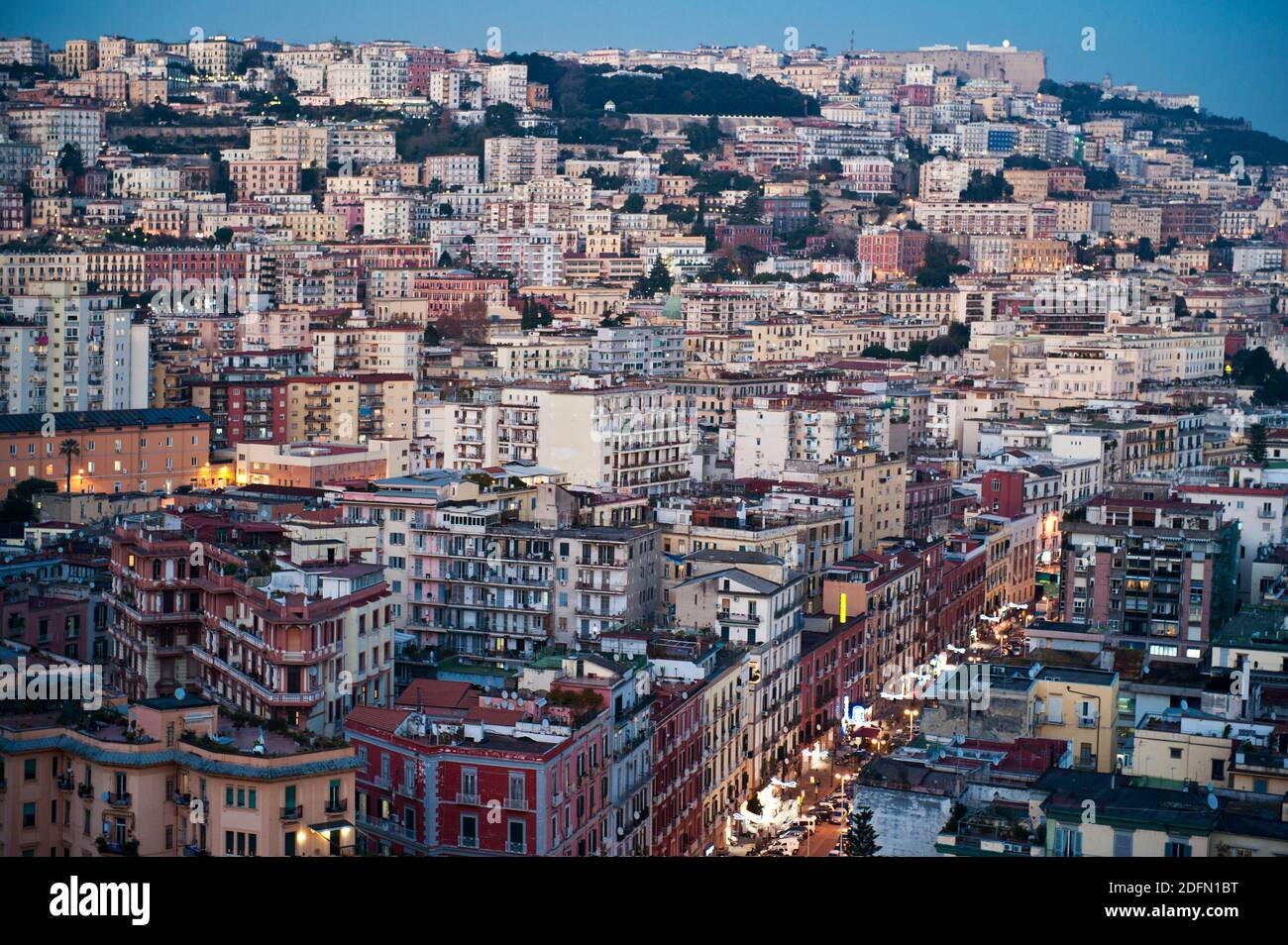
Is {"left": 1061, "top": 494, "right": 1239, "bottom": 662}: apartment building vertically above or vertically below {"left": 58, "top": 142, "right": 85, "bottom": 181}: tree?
below

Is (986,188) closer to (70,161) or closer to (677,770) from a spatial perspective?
(70,161)

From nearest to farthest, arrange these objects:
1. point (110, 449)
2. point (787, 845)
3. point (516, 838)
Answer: point (516, 838) < point (787, 845) < point (110, 449)

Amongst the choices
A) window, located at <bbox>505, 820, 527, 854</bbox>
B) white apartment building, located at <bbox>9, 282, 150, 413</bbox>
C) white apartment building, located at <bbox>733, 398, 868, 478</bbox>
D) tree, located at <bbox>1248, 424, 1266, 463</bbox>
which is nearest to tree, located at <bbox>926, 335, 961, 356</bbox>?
tree, located at <bbox>1248, 424, 1266, 463</bbox>

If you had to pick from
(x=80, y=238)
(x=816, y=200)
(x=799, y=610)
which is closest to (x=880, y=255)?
(x=816, y=200)

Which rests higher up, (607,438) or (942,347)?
(942,347)

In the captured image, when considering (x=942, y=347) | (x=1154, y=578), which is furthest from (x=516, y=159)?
(x=1154, y=578)

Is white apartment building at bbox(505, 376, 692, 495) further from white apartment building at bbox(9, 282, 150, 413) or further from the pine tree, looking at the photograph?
the pine tree
